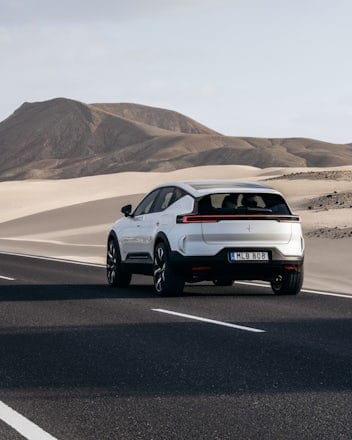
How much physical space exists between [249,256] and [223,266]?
0.41 m

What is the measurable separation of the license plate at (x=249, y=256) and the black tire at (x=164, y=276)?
0.85 meters

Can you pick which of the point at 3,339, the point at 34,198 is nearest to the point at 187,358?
the point at 3,339

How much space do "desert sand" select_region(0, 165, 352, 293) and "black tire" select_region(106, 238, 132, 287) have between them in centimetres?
338

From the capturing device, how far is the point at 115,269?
18.0 m

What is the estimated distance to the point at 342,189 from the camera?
60.6 metres

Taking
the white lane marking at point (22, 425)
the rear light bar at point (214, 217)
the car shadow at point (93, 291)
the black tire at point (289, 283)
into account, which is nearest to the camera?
the white lane marking at point (22, 425)

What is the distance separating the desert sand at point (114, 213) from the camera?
27141mm

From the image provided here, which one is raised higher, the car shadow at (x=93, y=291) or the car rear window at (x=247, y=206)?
the car rear window at (x=247, y=206)

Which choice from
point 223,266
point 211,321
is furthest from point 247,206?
point 211,321

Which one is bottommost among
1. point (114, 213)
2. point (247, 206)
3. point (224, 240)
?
point (114, 213)

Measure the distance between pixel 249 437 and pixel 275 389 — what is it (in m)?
1.66

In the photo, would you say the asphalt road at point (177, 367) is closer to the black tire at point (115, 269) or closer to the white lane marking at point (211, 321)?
the white lane marking at point (211, 321)

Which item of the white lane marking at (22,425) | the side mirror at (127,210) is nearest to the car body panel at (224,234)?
the side mirror at (127,210)

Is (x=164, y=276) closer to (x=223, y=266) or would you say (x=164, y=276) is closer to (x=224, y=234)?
(x=223, y=266)
